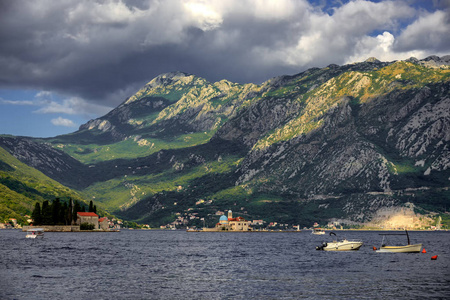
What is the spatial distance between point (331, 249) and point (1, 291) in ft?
461

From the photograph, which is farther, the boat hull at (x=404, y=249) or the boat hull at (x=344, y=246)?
the boat hull at (x=344, y=246)

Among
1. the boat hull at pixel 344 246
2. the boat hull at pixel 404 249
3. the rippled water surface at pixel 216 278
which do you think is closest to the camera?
the rippled water surface at pixel 216 278

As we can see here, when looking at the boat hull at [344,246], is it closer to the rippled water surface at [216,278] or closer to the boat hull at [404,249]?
the boat hull at [404,249]

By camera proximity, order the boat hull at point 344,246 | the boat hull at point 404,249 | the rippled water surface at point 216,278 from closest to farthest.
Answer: the rippled water surface at point 216,278
the boat hull at point 404,249
the boat hull at point 344,246

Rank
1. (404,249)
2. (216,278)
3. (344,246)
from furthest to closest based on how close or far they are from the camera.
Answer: (344,246)
(404,249)
(216,278)

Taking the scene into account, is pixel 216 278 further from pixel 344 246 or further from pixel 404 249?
pixel 344 246

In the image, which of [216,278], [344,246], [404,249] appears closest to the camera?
[216,278]

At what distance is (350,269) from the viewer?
12000 cm

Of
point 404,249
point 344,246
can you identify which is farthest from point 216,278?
point 344,246

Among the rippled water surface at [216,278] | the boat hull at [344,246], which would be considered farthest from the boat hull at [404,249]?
the rippled water surface at [216,278]

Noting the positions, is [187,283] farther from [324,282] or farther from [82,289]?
[324,282]

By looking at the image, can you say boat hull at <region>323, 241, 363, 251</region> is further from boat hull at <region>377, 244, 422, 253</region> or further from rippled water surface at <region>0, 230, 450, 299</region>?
rippled water surface at <region>0, 230, 450, 299</region>

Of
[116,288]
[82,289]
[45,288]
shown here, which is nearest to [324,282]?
[116,288]

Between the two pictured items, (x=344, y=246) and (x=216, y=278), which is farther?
(x=344, y=246)
